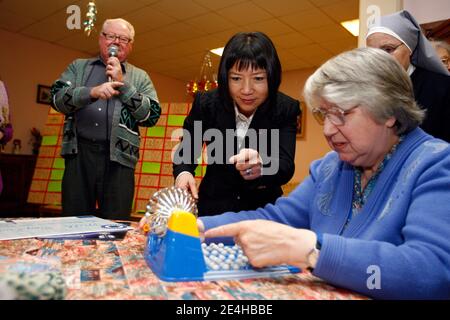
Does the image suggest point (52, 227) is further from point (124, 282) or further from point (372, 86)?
point (372, 86)

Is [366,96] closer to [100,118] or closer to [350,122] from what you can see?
[350,122]

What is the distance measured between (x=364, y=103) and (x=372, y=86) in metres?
0.04

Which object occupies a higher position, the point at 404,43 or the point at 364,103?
the point at 404,43

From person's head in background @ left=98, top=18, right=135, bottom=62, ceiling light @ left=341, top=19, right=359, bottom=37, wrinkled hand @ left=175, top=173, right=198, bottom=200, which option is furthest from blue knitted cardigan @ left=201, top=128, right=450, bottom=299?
ceiling light @ left=341, top=19, right=359, bottom=37

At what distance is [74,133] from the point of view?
2.09 meters

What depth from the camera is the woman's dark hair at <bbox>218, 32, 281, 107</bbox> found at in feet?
4.72

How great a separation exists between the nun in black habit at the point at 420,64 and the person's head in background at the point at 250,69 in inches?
20.8

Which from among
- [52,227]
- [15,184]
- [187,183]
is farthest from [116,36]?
[15,184]

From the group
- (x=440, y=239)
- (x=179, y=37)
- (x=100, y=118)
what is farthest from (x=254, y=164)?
(x=179, y=37)

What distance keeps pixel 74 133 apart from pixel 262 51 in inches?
47.3

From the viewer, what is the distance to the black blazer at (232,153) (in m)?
1.57

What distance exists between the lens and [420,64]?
166 centimetres

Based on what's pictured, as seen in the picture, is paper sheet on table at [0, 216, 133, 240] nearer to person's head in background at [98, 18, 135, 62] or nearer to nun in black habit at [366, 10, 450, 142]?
person's head in background at [98, 18, 135, 62]

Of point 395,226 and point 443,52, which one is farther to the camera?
point 443,52
